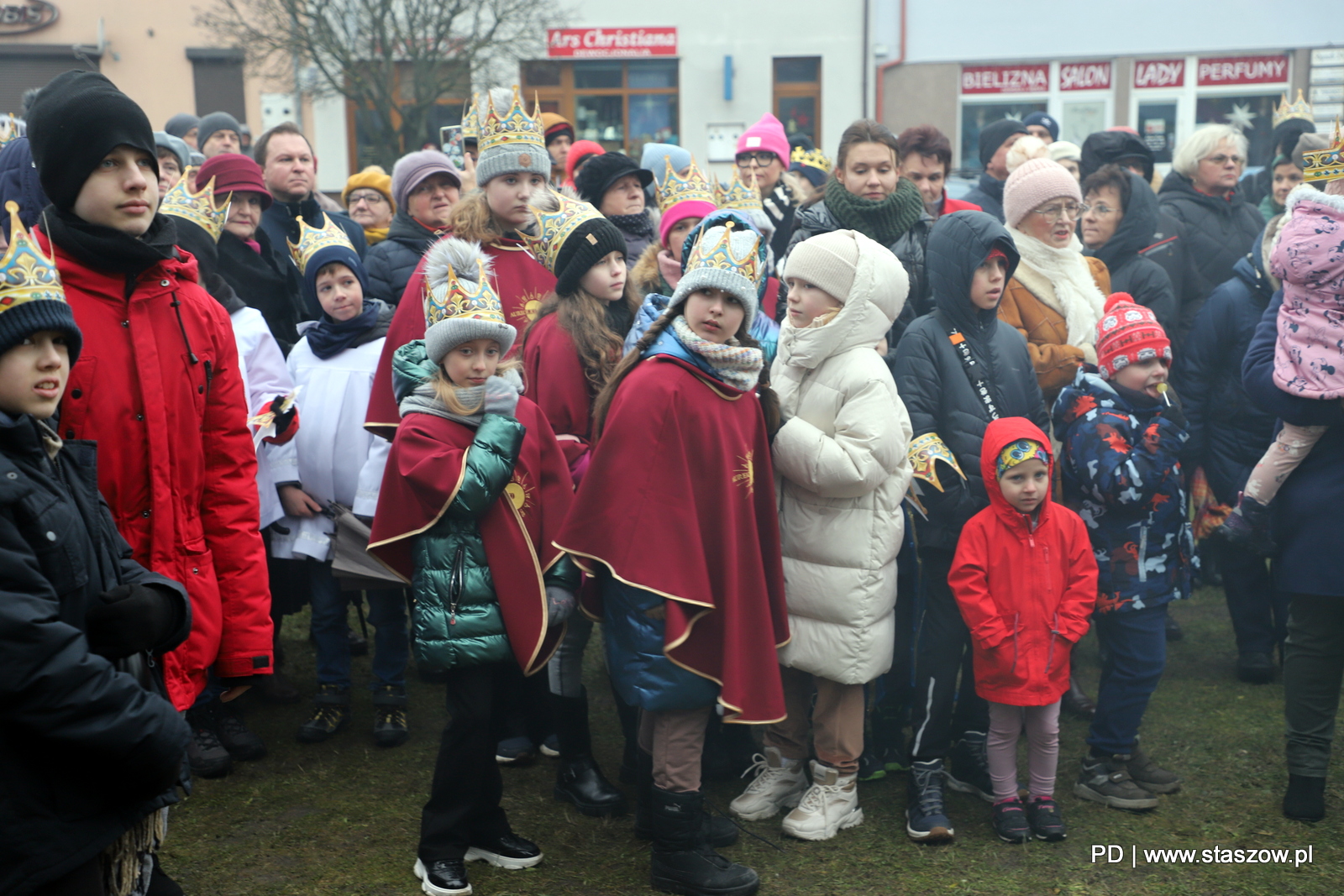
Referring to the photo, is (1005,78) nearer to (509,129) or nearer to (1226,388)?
(1226,388)

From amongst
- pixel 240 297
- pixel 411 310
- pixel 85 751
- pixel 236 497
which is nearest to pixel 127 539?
pixel 236 497

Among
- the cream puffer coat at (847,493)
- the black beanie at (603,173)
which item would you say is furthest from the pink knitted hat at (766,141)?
the cream puffer coat at (847,493)

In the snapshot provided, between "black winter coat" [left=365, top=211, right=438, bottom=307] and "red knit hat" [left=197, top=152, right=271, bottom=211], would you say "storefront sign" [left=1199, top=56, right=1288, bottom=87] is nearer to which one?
"black winter coat" [left=365, top=211, right=438, bottom=307]

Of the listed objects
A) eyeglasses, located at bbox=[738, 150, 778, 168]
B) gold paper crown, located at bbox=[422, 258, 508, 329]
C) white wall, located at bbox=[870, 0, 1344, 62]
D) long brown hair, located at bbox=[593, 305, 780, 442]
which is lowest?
long brown hair, located at bbox=[593, 305, 780, 442]

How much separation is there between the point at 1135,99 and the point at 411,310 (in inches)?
830

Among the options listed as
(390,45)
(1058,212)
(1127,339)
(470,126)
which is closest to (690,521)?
(1127,339)

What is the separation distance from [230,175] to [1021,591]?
13.0ft

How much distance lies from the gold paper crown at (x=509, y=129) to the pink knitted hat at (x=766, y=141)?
11.7 feet

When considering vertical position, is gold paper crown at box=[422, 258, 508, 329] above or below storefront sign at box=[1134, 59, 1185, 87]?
below

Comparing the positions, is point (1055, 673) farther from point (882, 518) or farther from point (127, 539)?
point (127, 539)

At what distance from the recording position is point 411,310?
4.41 m

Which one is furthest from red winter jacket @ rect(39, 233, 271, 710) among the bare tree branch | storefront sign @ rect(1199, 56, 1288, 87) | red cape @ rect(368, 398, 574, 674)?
storefront sign @ rect(1199, 56, 1288, 87)

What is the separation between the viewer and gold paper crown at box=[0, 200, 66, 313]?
2.22m

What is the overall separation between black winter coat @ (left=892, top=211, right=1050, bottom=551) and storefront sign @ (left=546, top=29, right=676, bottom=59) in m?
19.4
